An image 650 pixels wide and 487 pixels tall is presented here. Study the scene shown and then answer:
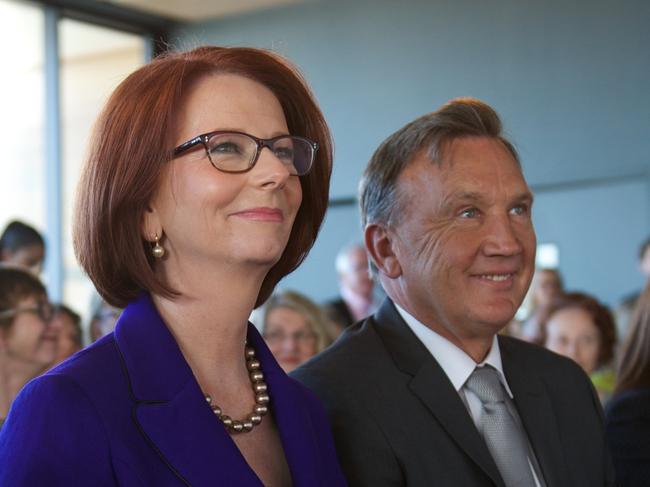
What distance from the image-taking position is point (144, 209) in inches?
67.2

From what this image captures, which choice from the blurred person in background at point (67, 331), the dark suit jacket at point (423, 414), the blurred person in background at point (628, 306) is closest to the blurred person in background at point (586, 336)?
the blurred person in background at point (628, 306)

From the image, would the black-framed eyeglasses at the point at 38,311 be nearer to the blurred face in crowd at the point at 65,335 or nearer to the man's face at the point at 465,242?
the blurred face in crowd at the point at 65,335

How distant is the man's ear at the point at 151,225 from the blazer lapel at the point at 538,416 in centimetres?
103

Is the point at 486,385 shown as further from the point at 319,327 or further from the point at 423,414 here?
the point at 319,327

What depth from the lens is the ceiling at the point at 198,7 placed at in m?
10.5

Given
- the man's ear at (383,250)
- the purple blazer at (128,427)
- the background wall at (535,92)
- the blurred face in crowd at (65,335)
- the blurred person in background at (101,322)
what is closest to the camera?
the purple blazer at (128,427)

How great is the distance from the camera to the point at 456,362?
2307mm

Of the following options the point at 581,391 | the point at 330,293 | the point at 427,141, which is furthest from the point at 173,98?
the point at 330,293

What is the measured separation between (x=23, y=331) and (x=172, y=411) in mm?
2124

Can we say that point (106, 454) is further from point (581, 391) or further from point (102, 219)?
point (581, 391)

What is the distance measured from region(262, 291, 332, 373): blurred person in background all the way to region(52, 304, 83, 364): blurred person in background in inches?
34.7

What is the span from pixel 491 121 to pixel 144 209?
1053 mm

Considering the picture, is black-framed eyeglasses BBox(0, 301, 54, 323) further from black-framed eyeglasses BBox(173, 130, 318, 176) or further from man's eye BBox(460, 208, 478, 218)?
black-framed eyeglasses BBox(173, 130, 318, 176)

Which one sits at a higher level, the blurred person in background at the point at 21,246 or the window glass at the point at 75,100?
the window glass at the point at 75,100
